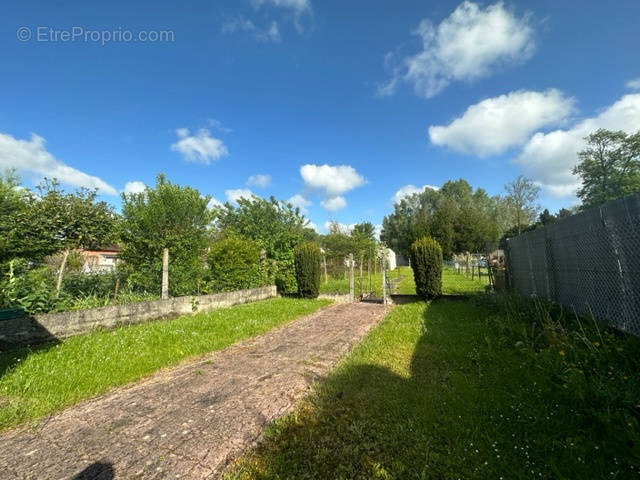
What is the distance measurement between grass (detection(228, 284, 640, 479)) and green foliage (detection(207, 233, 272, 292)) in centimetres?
630

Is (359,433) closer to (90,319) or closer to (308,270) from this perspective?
(90,319)

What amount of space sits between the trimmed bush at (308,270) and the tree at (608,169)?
105 ft

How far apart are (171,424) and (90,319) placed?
4142mm

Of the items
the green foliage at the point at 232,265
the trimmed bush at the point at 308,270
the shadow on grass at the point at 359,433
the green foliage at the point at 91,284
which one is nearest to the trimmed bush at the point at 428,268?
the trimmed bush at the point at 308,270

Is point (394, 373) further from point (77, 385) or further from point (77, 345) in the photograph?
point (77, 345)

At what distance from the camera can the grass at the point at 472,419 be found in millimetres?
1765

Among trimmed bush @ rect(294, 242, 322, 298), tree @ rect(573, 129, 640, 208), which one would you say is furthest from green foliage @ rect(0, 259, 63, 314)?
tree @ rect(573, 129, 640, 208)

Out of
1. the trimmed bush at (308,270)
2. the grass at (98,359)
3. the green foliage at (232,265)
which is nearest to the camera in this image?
the grass at (98,359)

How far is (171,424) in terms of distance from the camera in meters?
2.44

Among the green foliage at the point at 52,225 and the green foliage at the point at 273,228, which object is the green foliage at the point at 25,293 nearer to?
the green foliage at the point at 52,225

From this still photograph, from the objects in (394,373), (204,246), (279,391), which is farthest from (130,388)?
(204,246)

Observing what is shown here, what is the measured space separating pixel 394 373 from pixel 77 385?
388cm

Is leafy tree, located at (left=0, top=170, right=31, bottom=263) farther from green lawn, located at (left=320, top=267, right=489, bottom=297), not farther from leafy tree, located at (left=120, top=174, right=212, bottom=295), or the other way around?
green lawn, located at (left=320, top=267, right=489, bottom=297)

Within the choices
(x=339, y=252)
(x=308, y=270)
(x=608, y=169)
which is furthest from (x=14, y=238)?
(x=608, y=169)
